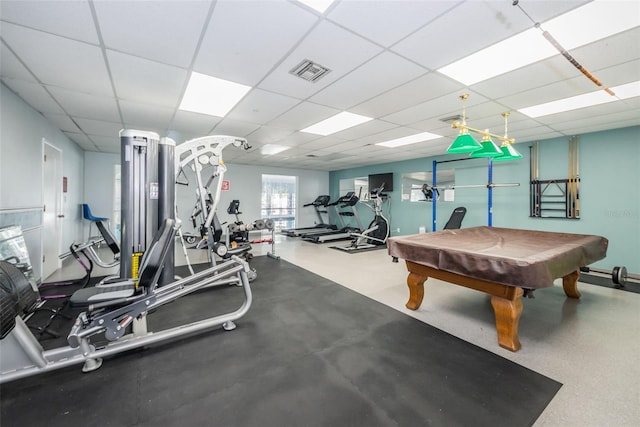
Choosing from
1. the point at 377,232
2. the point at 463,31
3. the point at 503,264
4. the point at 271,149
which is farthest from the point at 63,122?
the point at 377,232

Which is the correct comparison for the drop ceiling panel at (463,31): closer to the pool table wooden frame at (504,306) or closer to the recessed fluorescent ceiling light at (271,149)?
the pool table wooden frame at (504,306)

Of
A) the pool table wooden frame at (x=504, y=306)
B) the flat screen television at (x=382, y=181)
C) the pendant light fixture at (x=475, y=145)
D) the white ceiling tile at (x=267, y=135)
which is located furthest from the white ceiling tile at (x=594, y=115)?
the flat screen television at (x=382, y=181)

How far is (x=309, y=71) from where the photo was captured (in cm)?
253

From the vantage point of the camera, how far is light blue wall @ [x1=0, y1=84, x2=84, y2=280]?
9.21 ft

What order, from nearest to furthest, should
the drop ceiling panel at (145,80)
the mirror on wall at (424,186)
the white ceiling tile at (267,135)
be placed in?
1. the drop ceiling panel at (145,80)
2. the white ceiling tile at (267,135)
3. the mirror on wall at (424,186)

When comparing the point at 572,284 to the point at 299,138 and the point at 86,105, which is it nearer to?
the point at 299,138

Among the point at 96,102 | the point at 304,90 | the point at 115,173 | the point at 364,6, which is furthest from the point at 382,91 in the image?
the point at 115,173

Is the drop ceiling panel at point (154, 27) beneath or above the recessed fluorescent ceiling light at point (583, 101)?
beneath

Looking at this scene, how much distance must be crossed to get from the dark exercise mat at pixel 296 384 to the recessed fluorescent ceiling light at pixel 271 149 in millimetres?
4288

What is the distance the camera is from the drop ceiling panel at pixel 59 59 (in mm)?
2004

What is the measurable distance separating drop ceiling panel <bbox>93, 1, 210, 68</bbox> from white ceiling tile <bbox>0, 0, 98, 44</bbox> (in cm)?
9

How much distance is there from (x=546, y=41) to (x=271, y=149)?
17.1 feet

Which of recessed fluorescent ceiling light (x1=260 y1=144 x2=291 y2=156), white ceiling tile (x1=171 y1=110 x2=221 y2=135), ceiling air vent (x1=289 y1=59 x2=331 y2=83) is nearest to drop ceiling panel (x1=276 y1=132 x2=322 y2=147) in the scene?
recessed fluorescent ceiling light (x1=260 y1=144 x2=291 y2=156)

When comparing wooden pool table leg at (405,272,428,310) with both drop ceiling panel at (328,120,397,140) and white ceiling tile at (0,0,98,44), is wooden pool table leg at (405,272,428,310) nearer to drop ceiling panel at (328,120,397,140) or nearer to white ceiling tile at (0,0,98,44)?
drop ceiling panel at (328,120,397,140)
